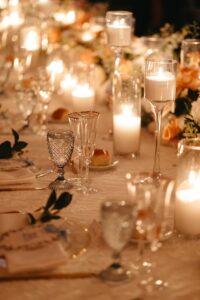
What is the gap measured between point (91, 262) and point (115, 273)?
11cm

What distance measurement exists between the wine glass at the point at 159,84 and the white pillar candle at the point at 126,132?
1.06 feet

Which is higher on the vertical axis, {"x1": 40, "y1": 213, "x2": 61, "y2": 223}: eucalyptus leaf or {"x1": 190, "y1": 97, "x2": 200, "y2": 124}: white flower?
{"x1": 190, "y1": 97, "x2": 200, "y2": 124}: white flower

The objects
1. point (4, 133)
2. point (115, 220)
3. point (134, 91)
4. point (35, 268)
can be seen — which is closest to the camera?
point (115, 220)

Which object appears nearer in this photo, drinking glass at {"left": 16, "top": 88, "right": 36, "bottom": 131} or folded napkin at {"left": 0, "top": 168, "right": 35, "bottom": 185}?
folded napkin at {"left": 0, "top": 168, "right": 35, "bottom": 185}

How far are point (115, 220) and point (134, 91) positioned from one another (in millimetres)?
1260

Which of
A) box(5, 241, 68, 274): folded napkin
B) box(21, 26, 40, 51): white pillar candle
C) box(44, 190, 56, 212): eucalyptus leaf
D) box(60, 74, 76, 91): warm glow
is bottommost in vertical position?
box(60, 74, 76, 91): warm glow

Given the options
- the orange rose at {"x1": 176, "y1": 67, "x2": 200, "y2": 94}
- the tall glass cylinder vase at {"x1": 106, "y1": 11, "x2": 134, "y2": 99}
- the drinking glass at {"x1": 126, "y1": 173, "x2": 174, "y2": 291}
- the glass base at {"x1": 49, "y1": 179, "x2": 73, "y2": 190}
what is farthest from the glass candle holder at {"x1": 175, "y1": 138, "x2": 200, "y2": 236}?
the tall glass cylinder vase at {"x1": 106, "y1": 11, "x2": 134, "y2": 99}

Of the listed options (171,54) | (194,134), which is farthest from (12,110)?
(194,134)

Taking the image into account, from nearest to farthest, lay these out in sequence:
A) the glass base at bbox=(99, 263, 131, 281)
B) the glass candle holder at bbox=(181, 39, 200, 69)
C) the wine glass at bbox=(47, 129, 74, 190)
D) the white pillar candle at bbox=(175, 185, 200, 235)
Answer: the glass base at bbox=(99, 263, 131, 281), the white pillar candle at bbox=(175, 185, 200, 235), the wine glass at bbox=(47, 129, 74, 190), the glass candle holder at bbox=(181, 39, 200, 69)

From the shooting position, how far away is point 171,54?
11.5ft

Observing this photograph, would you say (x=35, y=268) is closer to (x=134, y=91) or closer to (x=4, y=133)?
(x=134, y=91)

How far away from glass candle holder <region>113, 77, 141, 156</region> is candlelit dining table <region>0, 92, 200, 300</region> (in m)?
0.33

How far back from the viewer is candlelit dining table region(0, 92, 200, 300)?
1578 mm

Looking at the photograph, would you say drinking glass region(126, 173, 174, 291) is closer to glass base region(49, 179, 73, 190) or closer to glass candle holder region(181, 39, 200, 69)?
glass base region(49, 179, 73, 190)
